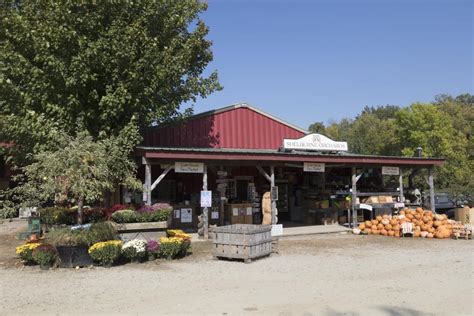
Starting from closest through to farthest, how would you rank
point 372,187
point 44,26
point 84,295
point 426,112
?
point 84,295
point 44,26
point 372,187
point 426,112

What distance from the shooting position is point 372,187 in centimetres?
2303

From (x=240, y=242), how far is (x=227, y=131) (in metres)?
11.4

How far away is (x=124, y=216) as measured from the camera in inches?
515

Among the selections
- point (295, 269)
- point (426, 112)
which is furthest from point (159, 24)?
point (426, 112)

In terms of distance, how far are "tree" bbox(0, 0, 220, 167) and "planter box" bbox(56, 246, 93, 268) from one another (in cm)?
569

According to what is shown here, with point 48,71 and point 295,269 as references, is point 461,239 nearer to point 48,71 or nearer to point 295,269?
point 295,269

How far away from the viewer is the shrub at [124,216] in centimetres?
1307

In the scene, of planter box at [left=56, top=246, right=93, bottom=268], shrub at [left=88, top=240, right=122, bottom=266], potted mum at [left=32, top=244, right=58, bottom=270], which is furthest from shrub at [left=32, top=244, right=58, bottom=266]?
shrub at [left=88, top=240, right=122, bottom=266]

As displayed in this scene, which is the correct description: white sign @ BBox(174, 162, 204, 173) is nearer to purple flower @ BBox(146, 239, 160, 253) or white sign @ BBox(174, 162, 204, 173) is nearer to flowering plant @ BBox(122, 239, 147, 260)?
purple flower @ BBox(146, 239, 160, 253)

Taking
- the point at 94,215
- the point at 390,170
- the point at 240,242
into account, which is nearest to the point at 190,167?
the point at 94,215

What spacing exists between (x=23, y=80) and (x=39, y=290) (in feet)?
32.7

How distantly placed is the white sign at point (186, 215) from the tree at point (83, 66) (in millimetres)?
3878

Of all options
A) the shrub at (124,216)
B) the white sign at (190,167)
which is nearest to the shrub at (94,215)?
the shrub at (124,216)

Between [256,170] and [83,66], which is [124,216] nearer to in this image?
[83,66]
